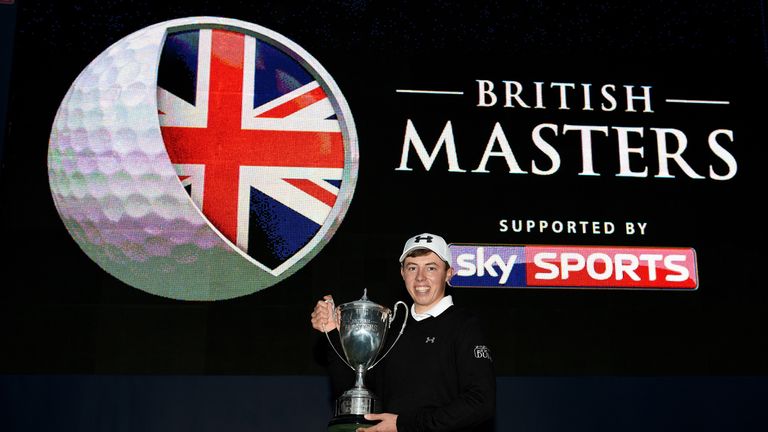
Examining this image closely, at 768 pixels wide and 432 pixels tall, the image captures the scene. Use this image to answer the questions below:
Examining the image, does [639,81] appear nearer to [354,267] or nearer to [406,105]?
[406,105]

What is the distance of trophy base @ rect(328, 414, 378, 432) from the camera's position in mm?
2896

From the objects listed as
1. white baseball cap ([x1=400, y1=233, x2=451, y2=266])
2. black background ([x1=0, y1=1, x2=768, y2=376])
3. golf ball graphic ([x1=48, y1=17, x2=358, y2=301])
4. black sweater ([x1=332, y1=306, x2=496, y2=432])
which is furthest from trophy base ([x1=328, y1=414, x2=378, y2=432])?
golf ball graphic ([x1=48, y1=17, x2=358, y2=301])

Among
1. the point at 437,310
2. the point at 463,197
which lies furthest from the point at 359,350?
the point at 463,197

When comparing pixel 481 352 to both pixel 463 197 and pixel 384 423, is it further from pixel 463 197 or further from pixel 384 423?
pixel 463 197

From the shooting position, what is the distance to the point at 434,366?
2912 mm

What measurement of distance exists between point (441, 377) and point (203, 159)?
67.3 inches

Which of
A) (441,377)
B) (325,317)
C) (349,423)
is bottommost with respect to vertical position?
(349,423)

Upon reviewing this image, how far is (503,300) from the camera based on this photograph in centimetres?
404

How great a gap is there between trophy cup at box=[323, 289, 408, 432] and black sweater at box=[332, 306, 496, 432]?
2.3 inches

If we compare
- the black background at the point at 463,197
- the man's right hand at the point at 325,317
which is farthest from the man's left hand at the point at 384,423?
the black background at the point at 463,197

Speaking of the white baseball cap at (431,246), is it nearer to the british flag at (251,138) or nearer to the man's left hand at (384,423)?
the man's left hand at (384,423)

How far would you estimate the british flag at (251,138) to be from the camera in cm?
404

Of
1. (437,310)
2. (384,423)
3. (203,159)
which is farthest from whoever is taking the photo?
(203,159)

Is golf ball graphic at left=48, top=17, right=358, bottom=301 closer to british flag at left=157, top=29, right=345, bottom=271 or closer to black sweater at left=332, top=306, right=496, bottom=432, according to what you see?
british flag at left=157, top=29, right=345, bottom=271
